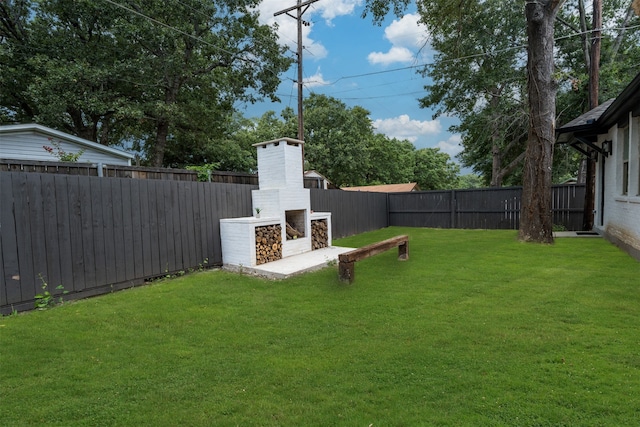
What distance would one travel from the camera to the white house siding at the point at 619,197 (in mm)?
5785

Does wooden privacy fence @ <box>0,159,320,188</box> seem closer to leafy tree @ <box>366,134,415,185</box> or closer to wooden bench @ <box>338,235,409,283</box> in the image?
wooden bench @ <box>338,235,409,283</box>

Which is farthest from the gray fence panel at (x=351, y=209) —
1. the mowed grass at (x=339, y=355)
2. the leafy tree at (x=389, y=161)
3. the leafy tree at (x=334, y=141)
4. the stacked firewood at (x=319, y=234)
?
the leafy tree at (x=389, y=161)

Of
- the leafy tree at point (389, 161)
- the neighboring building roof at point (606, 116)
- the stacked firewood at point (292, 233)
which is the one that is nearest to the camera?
the neighboring building roof at point (606, 116)

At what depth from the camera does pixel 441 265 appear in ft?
19.0

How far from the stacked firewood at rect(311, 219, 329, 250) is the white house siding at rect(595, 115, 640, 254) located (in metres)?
5.70

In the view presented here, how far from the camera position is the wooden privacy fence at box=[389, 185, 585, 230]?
10.4 m

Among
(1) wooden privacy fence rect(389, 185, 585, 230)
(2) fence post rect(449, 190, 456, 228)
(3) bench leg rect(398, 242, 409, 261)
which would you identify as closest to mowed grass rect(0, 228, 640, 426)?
(3) bench leg rect(398, 242, 409, 261)

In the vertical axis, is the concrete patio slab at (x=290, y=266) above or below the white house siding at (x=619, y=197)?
below

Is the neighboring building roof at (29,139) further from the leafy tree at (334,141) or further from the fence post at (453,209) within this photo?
the leafy tree at (334,141)

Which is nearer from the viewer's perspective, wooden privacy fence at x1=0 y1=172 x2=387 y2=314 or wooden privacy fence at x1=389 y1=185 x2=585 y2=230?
wooden privacy fence at x1=0 y1=172 x2=387 y2=314

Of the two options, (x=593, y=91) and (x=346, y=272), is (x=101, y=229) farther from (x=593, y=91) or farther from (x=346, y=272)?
(x=593, y=91)

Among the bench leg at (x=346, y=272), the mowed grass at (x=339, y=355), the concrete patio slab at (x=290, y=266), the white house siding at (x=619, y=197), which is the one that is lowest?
the mowed grass at (x=339, y=355)

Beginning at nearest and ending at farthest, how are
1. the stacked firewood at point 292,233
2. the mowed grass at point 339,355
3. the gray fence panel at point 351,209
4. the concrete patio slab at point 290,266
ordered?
1. the mowed grass at point 339,355
2. the concrete patio slab at point 290,266
3. the stacked firewood at point 292,233
4. the gray fence panel at point 351,209

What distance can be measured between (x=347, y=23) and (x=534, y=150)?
8.33 m
